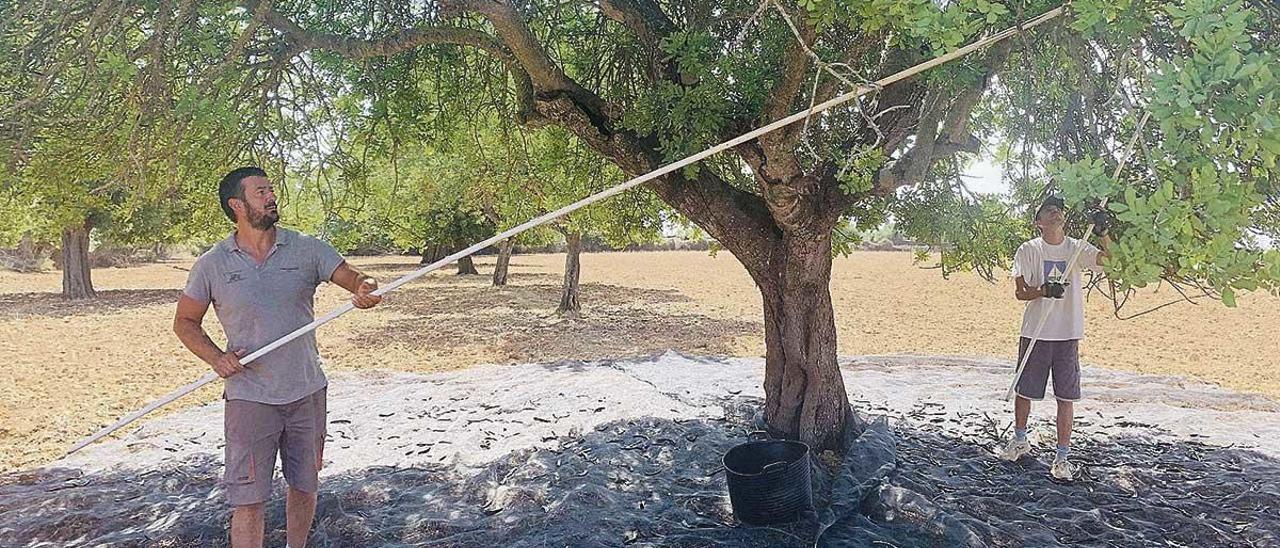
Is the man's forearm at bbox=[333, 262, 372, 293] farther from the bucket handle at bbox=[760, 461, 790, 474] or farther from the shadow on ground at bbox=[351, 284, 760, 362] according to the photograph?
the shadow on ground at bbox=[351, 284, 760, 362]

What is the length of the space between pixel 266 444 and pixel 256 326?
48cm

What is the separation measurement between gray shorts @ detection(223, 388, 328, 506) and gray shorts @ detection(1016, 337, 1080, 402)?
144 inches

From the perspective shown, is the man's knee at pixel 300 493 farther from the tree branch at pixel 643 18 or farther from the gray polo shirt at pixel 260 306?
the tree branch at pixel 643 18

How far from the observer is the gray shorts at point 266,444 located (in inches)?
124

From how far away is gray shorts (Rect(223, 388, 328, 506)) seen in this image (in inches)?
124

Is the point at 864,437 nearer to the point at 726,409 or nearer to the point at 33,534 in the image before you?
the point at 726,409

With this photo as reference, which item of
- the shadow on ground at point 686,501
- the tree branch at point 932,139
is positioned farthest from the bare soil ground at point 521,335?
the tree branch at point 932,139

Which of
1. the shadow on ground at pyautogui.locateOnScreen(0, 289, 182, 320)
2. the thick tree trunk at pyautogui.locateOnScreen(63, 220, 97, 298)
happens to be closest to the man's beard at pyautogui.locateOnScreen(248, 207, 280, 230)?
the shadow on ground at pyautogui.locateOnScreen(0, 289, 182, 320)

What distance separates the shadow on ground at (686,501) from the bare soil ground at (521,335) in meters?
1.96

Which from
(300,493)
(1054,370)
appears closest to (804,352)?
(1054,370)

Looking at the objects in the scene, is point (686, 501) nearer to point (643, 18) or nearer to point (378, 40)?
point (643, 18)

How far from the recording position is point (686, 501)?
4.32 meters

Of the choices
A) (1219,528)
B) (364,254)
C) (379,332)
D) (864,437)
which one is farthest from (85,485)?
(364,254)

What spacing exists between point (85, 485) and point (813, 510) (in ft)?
14.2
